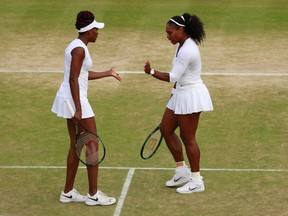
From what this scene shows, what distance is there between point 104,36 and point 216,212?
10.2m

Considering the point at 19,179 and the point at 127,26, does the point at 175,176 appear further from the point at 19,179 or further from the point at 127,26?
the point at 127,26

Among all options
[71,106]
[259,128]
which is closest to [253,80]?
[259,128]

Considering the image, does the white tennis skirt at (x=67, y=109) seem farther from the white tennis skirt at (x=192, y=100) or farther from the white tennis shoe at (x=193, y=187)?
the white tennis shoe at (x=193, y=187)

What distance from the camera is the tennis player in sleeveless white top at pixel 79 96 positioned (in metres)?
13.4

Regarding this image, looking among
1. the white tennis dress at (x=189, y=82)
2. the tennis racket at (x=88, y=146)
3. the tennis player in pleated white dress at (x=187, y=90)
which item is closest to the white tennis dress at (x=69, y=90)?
the tennis racket at (x=88, y=146)

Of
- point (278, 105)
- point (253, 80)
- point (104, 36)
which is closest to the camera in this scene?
point (278, 105)

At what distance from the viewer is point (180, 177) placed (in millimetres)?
14617

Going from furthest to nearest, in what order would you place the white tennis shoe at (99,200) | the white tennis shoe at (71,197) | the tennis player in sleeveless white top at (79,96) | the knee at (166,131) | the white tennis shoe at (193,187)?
the knee at (166,131) → the white tennis shoe at (193,187) → the white tennis shoe at (71,197) → the white tennis shoe at (99,200) → the tennis player in sleeveless white top at (79,96)

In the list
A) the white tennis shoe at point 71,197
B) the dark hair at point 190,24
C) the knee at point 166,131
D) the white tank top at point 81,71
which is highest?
the dark hair at point 190,24

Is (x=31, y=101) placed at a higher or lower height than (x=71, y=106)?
lower

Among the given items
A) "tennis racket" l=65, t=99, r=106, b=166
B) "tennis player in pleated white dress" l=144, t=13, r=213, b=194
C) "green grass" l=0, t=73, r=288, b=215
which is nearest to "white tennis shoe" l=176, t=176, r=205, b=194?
"tennis player in pleated white dress" l=144, t=13, r=213, b=194

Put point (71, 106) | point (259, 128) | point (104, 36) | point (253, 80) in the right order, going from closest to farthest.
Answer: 1. point (71, 106)
2. point (259, 128)
3. point (253, 80)
4. point (104, 36)

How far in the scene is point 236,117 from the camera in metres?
17.8

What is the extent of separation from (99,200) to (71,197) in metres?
0.42
